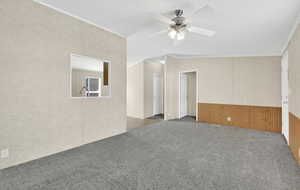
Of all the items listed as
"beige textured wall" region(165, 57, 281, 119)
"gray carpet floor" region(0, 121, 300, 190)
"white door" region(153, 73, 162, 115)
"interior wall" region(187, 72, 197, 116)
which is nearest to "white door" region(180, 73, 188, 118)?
"interior wall" region(187, 72, 197, 116)

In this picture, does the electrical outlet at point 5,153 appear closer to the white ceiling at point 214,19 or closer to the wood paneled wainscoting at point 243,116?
the white ceiling at point 214,19

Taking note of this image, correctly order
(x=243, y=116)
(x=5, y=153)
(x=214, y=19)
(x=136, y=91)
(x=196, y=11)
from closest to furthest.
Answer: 1. (x=5, y=153)
2. (x=196, y=11)
3. (x=214, y=19)
4. (x=243, y=116)
5. (x=136, y=91)

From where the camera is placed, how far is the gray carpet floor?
1997 mm

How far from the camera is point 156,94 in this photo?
7688 mm

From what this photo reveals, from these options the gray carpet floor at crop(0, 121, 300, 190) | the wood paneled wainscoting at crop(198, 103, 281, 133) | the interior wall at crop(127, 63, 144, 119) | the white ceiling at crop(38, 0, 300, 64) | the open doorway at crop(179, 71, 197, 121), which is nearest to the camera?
the gray carpet floor at crop(0, 121, 300, 190)

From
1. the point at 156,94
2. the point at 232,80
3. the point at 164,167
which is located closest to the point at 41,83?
the point at 164,167

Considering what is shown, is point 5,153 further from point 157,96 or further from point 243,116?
point 157,96

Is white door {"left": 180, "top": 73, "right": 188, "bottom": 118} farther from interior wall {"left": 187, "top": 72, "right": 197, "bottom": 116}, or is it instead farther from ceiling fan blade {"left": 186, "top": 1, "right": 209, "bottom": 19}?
ceiling fan blade {"left": 186, "top": 1, "right": 209, "bottom": 19}

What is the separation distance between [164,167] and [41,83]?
7.92 feet

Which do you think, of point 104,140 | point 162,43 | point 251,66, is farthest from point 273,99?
point 104,140

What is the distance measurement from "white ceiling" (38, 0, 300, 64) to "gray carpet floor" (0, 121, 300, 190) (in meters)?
2.39

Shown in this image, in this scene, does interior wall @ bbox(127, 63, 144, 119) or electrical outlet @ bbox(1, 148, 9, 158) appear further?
interior wall @ bbox(127, 63, 144, 119)

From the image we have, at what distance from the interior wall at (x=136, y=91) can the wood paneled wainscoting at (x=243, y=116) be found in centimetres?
236

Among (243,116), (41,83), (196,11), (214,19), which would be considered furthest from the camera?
(243,116)
